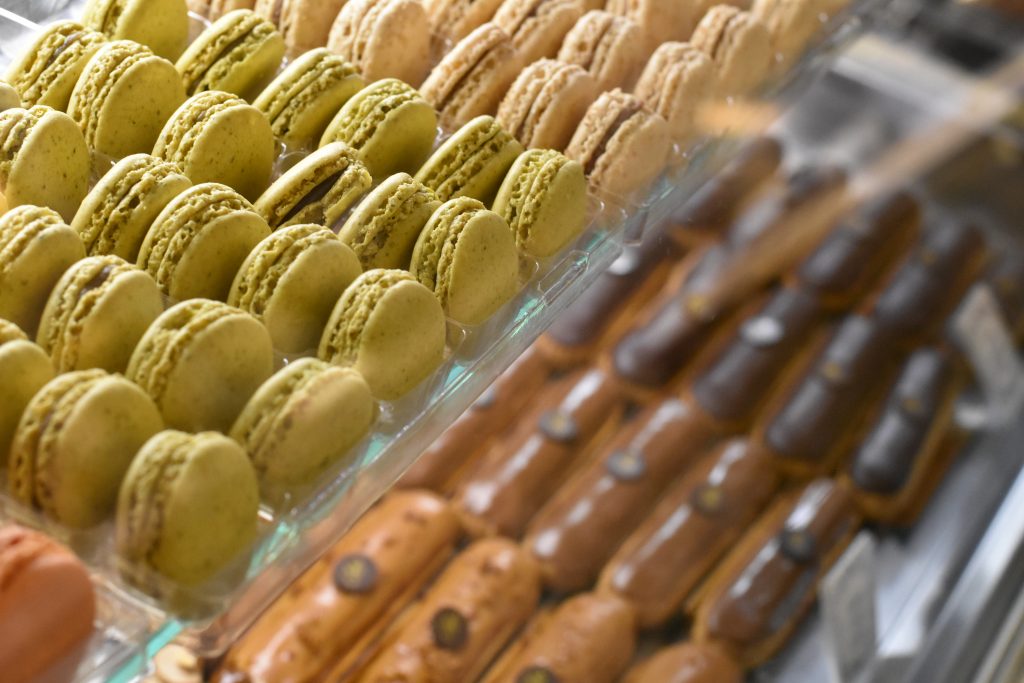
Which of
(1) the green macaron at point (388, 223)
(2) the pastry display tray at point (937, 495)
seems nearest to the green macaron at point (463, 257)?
(1) the green macaron at point (388, 223)

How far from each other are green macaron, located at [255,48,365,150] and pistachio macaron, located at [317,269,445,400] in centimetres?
31

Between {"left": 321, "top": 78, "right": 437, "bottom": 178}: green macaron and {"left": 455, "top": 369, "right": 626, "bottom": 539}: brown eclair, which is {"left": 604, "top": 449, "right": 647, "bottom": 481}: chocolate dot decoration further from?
{"left": 321, "top": 78, "right": 437, "bottom": 178}: green macaron

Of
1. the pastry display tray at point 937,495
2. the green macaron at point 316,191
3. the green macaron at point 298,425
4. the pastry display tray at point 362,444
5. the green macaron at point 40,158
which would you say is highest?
the green macaron at point 40,158

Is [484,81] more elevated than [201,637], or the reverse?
[484,81]

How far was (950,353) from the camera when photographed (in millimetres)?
2482

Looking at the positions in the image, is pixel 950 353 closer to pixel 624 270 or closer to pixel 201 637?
pixel 624 270

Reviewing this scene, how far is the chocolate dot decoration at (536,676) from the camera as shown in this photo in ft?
5.90

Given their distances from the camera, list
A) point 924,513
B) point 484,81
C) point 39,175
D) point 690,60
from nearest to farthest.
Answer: point 39,175 → point 484,81 → point 690,60 → point 924,513

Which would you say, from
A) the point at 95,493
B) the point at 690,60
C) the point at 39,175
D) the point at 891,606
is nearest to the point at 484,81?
the point at 690,60

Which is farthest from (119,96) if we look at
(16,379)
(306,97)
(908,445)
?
(908,445)

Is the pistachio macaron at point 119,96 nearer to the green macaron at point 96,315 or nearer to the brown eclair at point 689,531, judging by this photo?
the green macaron at point 96,315

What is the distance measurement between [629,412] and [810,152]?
3.23 ft

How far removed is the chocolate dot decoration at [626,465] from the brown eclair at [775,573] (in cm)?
23

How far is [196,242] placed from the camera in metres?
1.13
